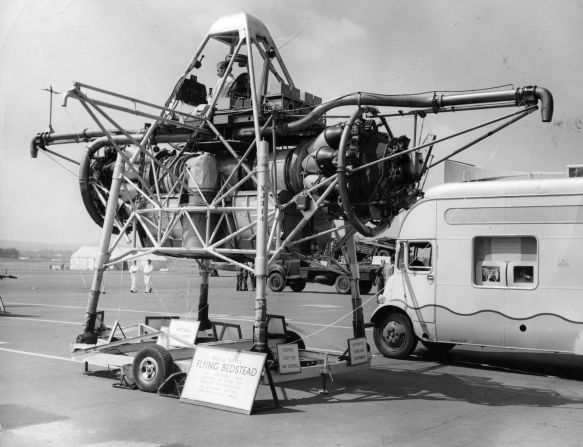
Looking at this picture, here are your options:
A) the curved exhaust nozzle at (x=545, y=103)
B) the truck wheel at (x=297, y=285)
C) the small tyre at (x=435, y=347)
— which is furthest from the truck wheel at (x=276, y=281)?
the curved exhaust nozzle at (x=545, y=103)

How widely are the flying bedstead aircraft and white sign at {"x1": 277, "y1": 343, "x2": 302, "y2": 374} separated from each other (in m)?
0.47

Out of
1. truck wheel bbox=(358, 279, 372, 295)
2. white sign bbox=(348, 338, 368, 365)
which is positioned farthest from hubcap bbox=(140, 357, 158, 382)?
truck wheel bbox=(358, 279, 372, 295)

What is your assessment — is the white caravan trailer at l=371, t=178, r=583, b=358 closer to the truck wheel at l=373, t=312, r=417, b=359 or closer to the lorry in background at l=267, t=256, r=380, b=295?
the truck wheel at l=373, t=312, r=417, b=359

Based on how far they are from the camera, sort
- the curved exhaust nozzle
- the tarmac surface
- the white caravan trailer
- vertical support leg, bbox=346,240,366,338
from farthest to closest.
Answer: the white caravan trailer
vertical support leg, bbox=346,240,366,338
the curved exhaust nozzle
the tarmac surface

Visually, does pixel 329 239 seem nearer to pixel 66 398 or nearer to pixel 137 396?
pixel 137 396

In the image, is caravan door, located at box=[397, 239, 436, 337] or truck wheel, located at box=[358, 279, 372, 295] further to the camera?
truck wheel, located at box=[358, 279, 372, 295]

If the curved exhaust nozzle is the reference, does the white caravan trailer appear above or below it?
below

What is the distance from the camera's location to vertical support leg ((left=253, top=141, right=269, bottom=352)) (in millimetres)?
9320

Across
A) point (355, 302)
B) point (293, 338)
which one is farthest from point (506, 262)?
point (293, 338)

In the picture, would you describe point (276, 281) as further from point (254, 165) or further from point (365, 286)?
point (254, 165)

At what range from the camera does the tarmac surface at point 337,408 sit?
7465 millimetres

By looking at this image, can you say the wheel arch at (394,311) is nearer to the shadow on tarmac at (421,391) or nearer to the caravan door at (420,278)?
the caravan door at (420,278)

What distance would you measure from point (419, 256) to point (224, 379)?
22.5ft

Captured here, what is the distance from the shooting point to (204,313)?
1352 cm
